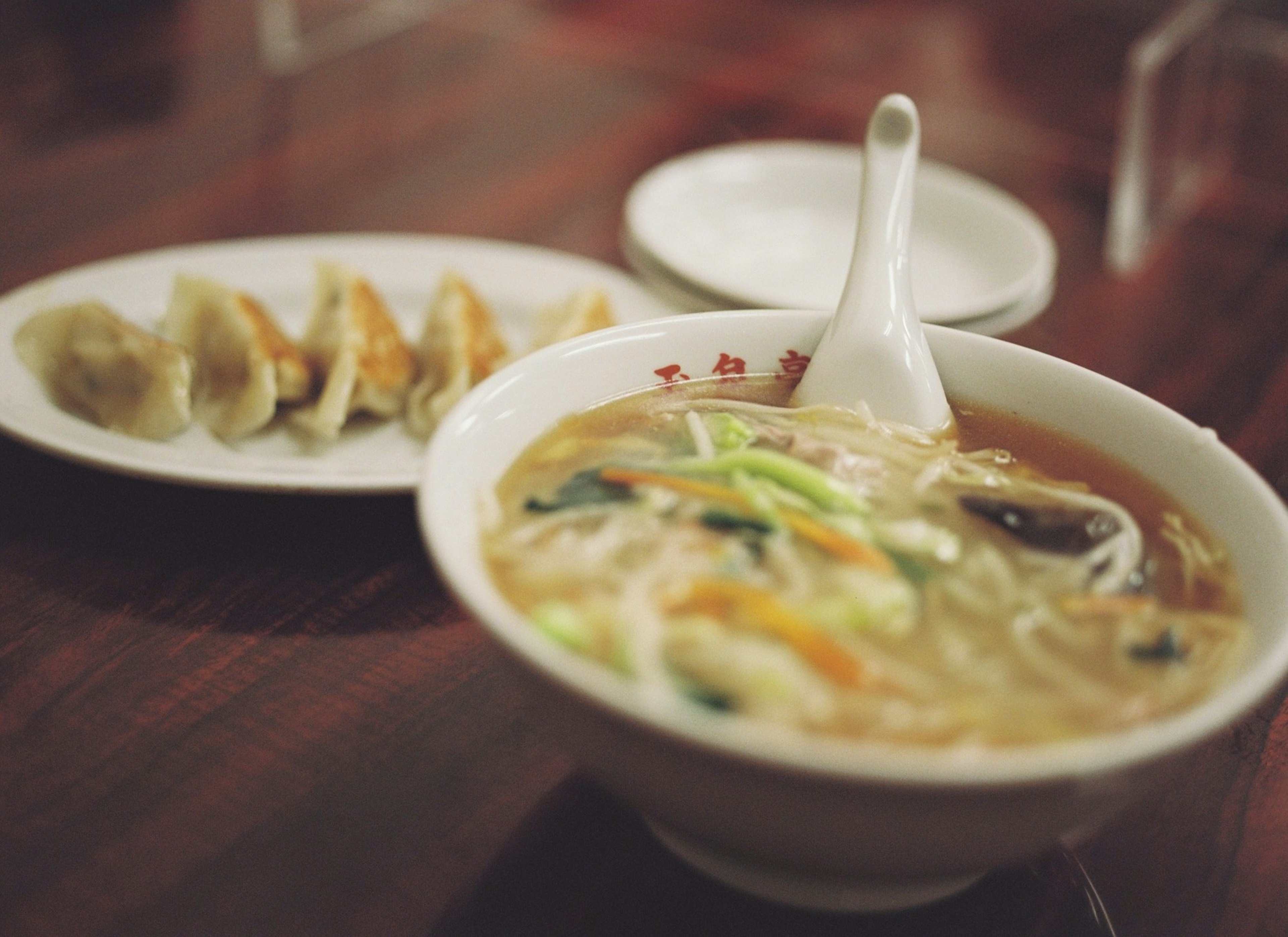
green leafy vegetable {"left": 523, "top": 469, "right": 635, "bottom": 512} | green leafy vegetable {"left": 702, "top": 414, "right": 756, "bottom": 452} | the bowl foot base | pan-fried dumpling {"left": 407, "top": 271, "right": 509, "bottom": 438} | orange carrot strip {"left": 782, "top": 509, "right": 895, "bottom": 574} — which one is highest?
orange carrot strip {"left": 782, "top": 509, "right": 895, "bottom": 574}

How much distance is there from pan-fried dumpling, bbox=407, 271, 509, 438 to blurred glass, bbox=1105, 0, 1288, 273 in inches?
50.0

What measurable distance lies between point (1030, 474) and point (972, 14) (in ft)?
11.3

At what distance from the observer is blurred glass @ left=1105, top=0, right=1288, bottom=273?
234 centimetres

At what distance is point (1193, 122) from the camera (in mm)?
2629

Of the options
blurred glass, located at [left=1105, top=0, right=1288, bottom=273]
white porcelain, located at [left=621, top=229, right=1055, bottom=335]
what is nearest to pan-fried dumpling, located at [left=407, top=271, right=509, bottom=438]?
white porcelain, located at [left=621, top=229, right=1055, bottom=335]

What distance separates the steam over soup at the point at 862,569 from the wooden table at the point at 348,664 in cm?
21

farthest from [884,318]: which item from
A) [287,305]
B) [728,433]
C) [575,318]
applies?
[287,305]

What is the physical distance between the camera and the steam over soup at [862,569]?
812mm

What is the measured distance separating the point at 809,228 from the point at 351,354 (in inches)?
42.6

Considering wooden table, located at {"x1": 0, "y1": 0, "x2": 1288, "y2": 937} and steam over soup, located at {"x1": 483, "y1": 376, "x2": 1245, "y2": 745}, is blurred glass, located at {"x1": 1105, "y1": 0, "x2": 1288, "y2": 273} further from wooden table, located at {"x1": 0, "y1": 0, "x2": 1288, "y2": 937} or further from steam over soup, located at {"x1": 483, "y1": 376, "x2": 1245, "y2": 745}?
steam over soup, located at {"x1": 483, "y1": 376, "x2": 1245, "y2": 745}

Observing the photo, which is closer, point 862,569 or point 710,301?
point 862,569

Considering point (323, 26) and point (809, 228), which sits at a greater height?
point (323, 26)

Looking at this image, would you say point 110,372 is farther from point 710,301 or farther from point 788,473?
point 788,473

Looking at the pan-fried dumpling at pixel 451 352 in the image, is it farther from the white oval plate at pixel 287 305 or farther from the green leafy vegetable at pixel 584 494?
the green leafy vegetable at pixel 584 494
